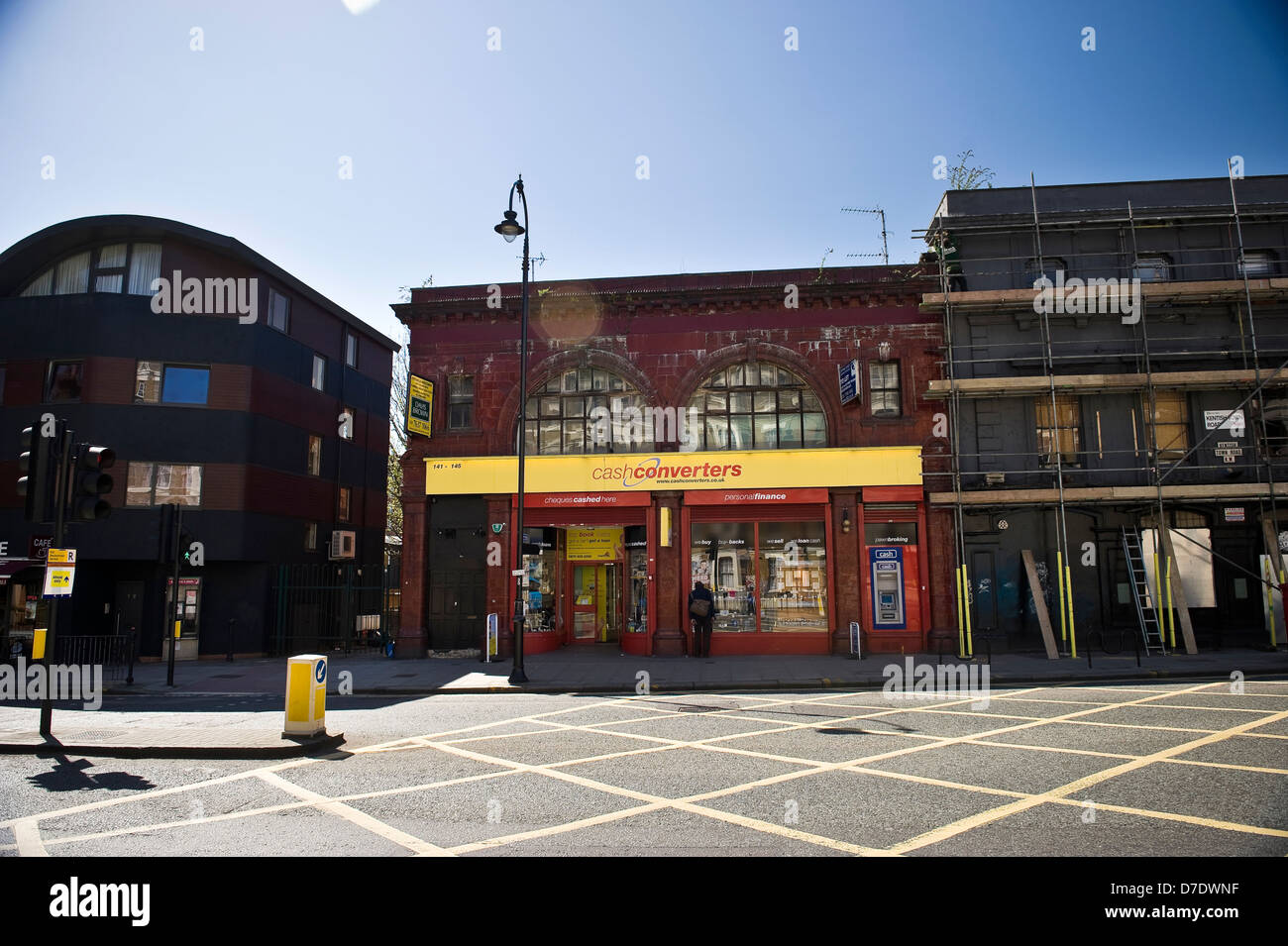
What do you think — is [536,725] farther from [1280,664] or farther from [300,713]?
[1280,664]

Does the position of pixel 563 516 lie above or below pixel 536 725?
above

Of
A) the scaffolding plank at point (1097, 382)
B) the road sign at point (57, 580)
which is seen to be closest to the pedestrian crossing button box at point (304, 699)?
the road sign at point (57, 580)

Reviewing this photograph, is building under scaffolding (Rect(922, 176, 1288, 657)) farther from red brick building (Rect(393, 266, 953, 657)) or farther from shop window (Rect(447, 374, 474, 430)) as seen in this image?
shop window (Rect(447, 374, 474, 430))

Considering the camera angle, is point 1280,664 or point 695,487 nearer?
point 1280,664

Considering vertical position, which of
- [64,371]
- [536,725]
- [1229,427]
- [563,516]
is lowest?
[536,725]

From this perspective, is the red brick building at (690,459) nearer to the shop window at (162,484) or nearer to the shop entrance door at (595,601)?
the shop entrance door at (595,601)

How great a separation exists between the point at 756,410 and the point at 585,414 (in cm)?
488

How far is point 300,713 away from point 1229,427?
23.1 metres

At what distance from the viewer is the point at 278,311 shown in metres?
25.0

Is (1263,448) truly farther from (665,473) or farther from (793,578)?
(665,473)

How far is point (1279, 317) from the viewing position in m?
20.9
